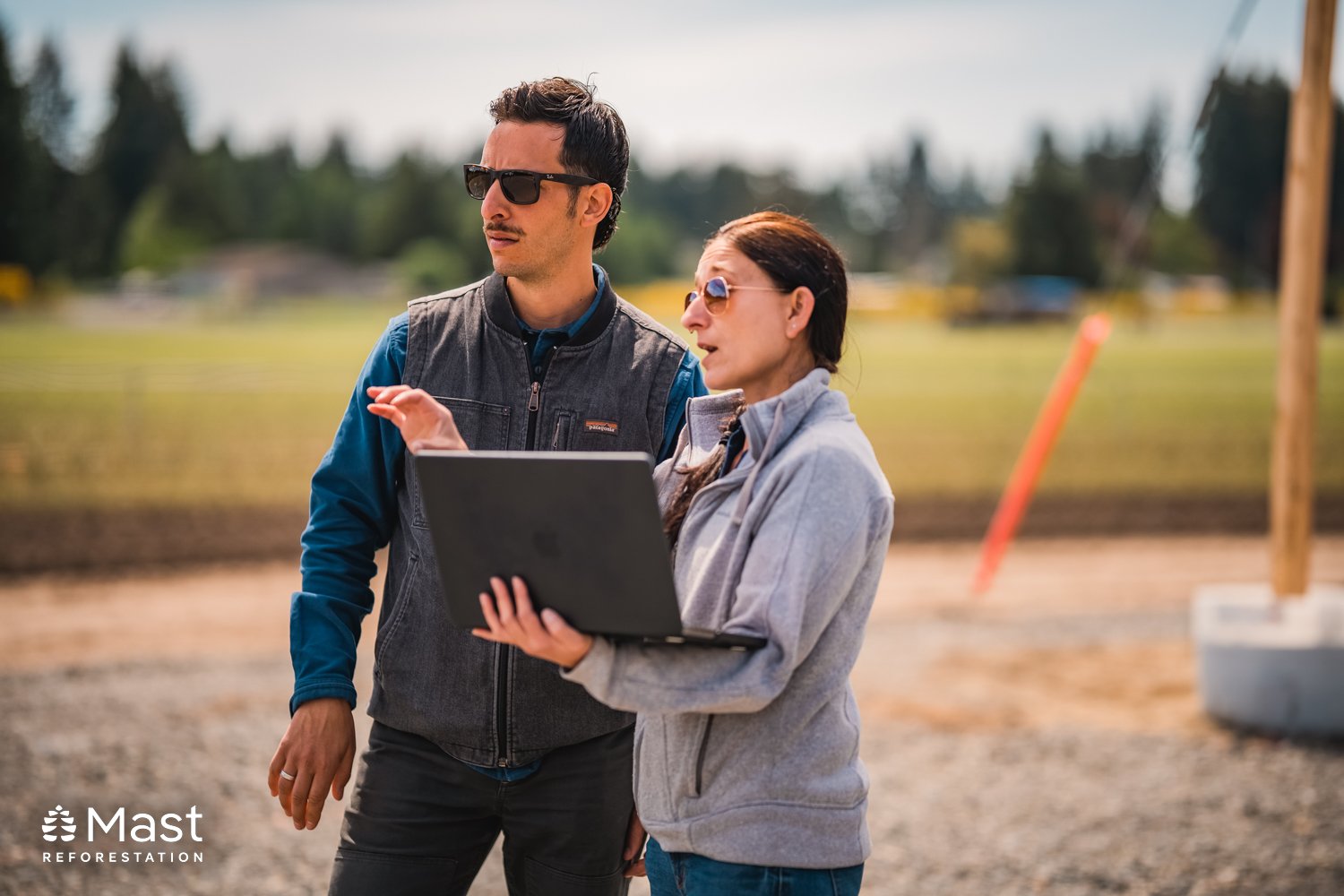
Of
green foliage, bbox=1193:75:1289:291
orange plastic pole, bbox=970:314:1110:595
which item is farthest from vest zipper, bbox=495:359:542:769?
green foliage, bbox=1193:75:1289:291

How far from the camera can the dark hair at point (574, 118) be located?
241 centimetres

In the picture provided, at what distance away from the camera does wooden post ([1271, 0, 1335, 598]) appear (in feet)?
19.8

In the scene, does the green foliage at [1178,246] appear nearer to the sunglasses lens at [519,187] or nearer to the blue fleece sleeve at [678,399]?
the blue fleece sleeve at [678,399]

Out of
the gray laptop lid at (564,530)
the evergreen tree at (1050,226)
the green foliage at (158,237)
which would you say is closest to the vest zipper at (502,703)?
the gray laptop lid at (564,530)

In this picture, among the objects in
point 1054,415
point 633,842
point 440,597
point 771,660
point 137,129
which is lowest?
point 1054,415

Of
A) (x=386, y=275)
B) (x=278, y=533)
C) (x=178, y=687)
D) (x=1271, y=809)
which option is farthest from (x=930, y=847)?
(x=386, y=275)

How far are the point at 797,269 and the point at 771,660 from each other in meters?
0.61

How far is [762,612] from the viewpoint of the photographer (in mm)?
1641

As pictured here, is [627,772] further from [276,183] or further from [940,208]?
[940,208]

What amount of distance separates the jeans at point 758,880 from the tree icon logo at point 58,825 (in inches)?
147

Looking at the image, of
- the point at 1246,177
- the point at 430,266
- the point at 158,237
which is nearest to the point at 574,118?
the point at 158,237

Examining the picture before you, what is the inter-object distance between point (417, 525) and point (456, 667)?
0.93 ft

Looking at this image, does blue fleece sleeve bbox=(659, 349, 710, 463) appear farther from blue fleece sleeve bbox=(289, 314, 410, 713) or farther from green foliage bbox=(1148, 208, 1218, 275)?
green foliage bbox=(1148, 208, 1218, 275)

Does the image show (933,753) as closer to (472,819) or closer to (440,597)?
(472,819)
